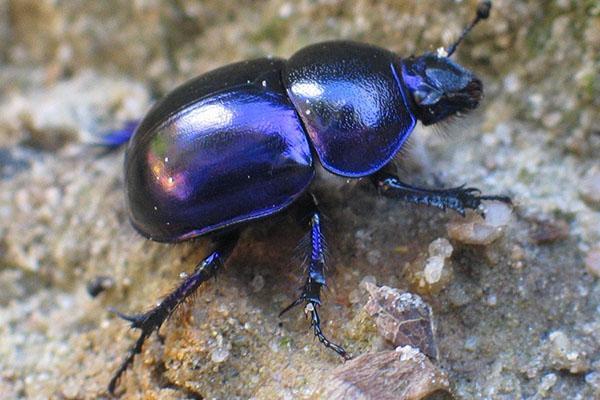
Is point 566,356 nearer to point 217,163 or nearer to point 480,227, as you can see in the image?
point 480,227

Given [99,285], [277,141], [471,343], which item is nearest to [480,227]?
[471,343]

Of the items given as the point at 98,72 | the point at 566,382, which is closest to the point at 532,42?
the point at 566,382

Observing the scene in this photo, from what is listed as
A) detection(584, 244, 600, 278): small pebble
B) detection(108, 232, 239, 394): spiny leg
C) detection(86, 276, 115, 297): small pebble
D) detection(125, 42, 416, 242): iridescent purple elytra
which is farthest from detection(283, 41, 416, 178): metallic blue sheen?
detection(86, 276, 115, 297): small pebble

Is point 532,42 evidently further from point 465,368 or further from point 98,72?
point 98,72

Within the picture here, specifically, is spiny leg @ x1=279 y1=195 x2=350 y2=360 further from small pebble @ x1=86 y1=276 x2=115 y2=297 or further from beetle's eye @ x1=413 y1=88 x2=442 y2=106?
small pebble @ x1=86 y1=276 x2=115 y2=297

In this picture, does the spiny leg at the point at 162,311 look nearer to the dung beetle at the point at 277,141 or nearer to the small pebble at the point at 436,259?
the dung beetle at the point at 277,141
